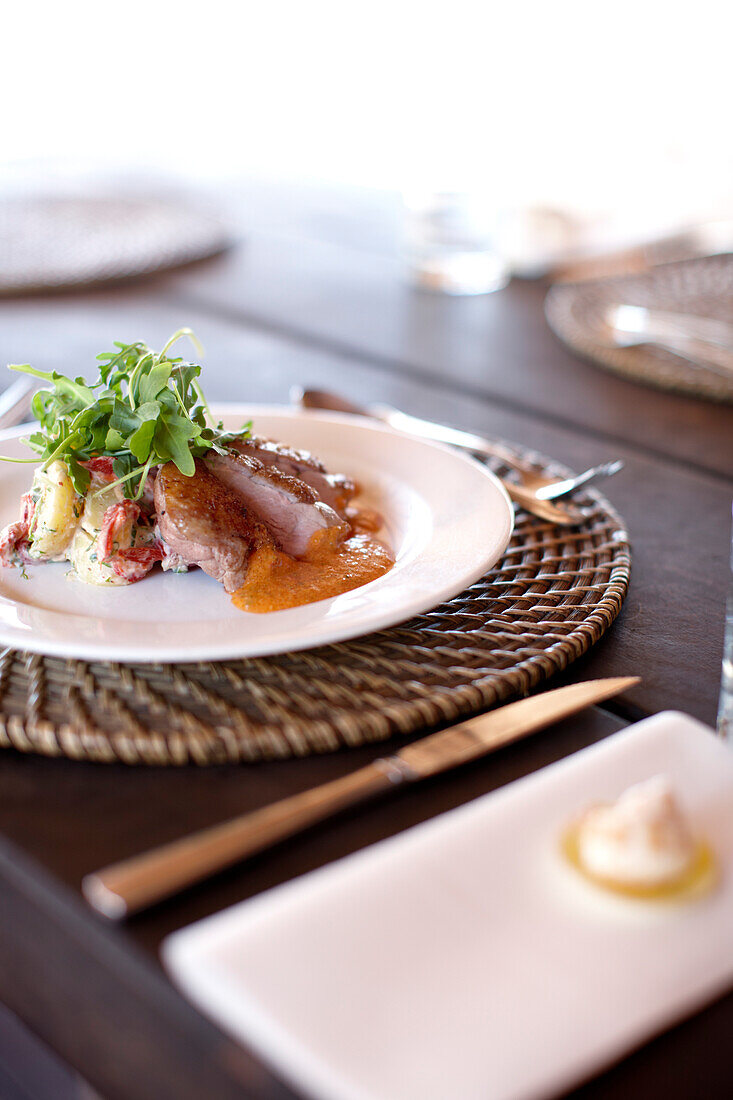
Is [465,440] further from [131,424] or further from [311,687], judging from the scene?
[311,687]

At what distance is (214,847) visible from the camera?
0.67 m

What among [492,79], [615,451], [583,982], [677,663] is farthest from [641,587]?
[492,79]

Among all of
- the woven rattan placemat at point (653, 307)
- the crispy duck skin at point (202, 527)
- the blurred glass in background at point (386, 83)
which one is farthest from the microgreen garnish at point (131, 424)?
the blurred glass in background at point (386, 83)

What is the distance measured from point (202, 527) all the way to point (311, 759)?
0.88 feet

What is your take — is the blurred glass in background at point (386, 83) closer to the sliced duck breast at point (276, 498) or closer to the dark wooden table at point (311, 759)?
the dark wooden table at point (311, 759)

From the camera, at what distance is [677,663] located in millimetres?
980

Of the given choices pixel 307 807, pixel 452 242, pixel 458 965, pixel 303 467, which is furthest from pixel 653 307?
pixel 458 965

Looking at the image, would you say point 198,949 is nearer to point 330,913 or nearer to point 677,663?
point 330,913

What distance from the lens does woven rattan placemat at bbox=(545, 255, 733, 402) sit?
180 cm

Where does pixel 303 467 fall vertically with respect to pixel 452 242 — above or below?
below

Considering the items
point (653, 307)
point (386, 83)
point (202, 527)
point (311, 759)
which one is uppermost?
point (386, 83)

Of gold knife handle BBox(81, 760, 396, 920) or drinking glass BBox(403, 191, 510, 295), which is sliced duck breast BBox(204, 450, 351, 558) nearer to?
gold knife handle BBox(81, 760, 396, 920)

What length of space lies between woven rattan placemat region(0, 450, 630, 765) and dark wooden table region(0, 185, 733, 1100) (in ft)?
0.08

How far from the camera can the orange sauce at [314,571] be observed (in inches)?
38.4
